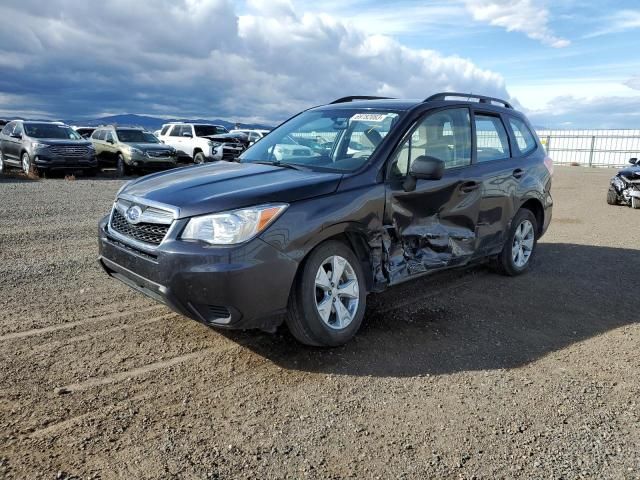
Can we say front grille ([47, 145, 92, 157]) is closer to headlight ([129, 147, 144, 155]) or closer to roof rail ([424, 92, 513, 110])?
headlight ([129, 147, 144, 155])

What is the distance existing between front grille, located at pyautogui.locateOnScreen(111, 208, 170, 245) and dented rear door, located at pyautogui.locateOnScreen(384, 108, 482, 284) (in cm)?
166

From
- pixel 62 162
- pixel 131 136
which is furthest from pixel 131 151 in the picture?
pixel 62 162

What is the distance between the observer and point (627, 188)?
1195 cm

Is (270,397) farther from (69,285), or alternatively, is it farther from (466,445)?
(69,285)

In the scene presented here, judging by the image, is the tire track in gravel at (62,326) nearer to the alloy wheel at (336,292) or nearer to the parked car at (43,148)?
the alloy wheel at (336,292)

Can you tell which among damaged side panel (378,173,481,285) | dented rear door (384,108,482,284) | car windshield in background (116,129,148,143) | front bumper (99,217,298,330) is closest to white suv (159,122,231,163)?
car windshield in background (116,129,148,143)

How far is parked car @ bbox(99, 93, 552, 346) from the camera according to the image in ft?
10.7

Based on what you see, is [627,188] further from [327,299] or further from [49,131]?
[49,131]

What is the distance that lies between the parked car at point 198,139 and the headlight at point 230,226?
1642 centimetres

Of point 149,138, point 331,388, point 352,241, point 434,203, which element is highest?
point 149,138

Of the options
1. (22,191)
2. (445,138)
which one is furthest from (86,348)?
(22,191)

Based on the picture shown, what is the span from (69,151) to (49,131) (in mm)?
1431

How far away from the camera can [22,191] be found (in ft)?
40.4

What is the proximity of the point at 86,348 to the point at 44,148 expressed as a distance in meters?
14.3
